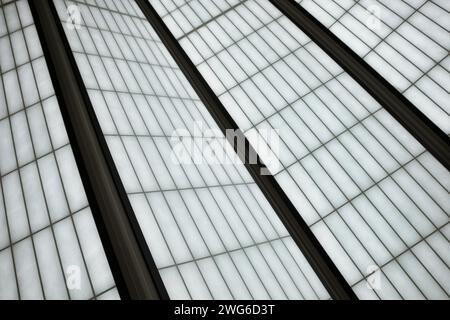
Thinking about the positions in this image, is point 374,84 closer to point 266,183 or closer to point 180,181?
point 266,183

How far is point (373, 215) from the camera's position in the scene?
7.41m

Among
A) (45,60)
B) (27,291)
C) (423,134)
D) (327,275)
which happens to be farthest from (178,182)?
(423,134)

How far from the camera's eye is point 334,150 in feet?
26.7

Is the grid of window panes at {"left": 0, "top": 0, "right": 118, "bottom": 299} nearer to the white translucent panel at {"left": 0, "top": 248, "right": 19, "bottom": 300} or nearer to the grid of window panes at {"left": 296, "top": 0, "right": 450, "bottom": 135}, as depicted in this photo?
the white translucent panel at {"left": 0, "top": 248, "right": 19, "bottom": 300}

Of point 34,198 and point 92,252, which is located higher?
point 34,198

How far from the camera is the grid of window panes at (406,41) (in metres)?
7.89

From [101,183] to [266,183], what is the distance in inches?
154

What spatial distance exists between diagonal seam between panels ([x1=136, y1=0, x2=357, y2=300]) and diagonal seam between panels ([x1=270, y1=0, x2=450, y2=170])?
329 cm

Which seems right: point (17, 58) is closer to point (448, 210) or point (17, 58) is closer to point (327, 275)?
point (327, 275)

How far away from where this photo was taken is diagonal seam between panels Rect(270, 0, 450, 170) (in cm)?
748

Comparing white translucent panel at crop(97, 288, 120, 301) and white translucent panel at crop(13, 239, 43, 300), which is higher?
white translucent panel at crop(13, 239, 43, 300)

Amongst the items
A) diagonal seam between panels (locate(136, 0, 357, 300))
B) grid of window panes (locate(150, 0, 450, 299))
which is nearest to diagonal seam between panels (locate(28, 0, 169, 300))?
diagonal seam between panels (locate(136, 0, 357, 300))

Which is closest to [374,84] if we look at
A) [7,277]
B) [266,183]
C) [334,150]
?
[334,150]

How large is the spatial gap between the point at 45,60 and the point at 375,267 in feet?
28.8
